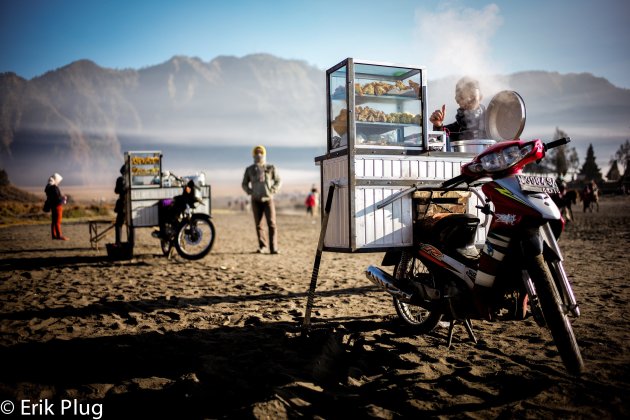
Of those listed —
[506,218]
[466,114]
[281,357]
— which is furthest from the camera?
[466,114]

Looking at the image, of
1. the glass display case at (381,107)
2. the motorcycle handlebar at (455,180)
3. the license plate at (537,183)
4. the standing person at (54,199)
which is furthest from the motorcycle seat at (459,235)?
the standing person at (54,199)

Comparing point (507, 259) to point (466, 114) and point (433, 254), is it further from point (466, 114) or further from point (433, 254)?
point (466, 114)

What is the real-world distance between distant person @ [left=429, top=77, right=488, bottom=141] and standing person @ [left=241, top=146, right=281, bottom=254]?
18.8 ft

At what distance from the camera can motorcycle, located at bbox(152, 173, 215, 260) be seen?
9000 mm

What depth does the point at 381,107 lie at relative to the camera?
4789 millimetres

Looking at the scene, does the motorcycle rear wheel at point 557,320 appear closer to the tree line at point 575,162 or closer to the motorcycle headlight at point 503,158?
the motorcycle headlight at point 503,158

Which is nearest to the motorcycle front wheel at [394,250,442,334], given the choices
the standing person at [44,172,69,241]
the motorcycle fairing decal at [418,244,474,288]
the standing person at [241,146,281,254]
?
the motorcycle fairing decal at [418,244,474,288]

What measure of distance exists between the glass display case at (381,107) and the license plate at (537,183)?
1.54 m

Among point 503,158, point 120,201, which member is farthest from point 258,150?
point 503,158

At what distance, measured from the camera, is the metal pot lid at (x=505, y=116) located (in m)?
4.59

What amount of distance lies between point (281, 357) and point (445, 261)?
163 centimetres

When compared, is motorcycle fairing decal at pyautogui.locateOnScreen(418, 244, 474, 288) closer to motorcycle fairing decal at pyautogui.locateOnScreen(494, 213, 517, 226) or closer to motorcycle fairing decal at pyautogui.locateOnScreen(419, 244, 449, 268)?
motorcycle fairing decal at pyautogui.locateOnScreen(419, 244, 449, 268)

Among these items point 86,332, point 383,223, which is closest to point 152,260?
point 86,332

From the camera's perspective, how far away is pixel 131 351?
373cm
